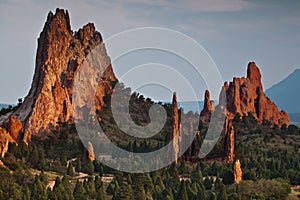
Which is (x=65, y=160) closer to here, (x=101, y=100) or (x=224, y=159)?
(x=224, y=159)

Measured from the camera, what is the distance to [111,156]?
9406 centimetres

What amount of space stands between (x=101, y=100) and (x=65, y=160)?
1377 inches

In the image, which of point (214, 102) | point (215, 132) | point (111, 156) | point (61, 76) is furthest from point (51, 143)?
point (214, 102)

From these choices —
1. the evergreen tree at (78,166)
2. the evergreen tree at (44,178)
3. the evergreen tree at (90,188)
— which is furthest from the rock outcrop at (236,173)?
the evergreen tree at (44,178)

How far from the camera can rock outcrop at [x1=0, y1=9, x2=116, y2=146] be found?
104 meters

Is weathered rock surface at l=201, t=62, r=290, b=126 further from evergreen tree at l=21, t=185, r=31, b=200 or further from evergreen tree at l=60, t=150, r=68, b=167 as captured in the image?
evergreen tree at l=21, t=185, r=31, b=200

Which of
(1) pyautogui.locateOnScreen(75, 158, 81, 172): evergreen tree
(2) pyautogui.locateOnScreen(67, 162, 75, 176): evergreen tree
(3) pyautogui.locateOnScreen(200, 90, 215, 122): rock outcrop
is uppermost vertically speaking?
(3) pyautogui.locateOnScreen(200, 90, 215, 122): rock outcrop

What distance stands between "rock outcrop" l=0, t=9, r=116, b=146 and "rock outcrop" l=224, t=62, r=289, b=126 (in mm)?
23137

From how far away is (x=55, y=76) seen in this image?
111 m

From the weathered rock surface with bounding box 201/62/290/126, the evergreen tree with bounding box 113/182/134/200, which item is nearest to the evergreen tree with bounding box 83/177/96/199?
the evergreen tree with bounding box 113/182/134/200

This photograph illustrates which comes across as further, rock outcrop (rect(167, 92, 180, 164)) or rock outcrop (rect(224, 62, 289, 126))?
rock outcrop (rect(224, 62, 289, 126))

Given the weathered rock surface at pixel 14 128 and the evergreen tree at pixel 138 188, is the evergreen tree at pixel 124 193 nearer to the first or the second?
the evergreen tree at pixel 138 188

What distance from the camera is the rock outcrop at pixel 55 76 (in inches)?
4076

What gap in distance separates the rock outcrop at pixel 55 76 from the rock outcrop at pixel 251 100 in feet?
75.9
